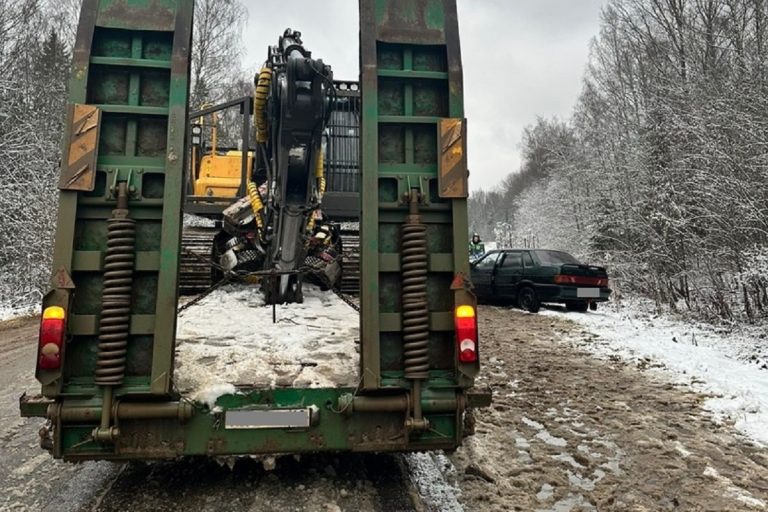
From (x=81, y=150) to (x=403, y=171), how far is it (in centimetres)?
174

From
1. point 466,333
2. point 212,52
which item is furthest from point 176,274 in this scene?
point 212,52

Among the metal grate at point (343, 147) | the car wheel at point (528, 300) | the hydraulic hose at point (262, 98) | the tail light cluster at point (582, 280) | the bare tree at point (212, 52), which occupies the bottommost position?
the car wheel at point (528, 300)

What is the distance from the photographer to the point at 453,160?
2922 millimetres

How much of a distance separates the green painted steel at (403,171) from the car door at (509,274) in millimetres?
9383

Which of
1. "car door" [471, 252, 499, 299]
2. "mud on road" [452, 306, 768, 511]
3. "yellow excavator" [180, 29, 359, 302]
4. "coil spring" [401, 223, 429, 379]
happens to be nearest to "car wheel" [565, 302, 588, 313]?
"car door" [471, 252, 499, 299]

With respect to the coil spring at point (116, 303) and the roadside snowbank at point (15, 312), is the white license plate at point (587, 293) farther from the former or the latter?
the roadside snowbank at point (15, 312)

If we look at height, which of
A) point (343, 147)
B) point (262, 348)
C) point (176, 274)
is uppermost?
point (343, 147)

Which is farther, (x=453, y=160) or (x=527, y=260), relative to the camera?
(x=527, y=260)

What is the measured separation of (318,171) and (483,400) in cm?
298

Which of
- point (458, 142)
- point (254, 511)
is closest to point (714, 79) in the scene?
point (458, 142)

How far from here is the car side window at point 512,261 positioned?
12.0 meters

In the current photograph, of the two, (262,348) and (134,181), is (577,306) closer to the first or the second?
(262,348)

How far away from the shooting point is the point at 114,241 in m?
2.64

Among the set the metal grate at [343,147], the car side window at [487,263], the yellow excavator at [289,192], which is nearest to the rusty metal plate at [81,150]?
the yellow excavator at [289,192]
